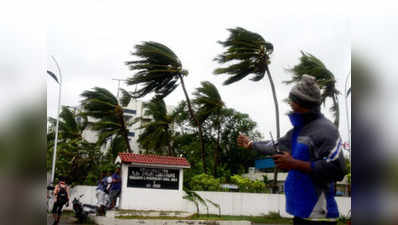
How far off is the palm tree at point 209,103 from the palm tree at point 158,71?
0.04 m

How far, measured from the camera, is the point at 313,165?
68.4 inches

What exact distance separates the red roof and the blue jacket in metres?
0.48

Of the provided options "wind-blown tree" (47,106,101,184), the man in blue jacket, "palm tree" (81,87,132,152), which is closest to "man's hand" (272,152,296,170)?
the man in blue jacket

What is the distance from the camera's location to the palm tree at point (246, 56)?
1908mm

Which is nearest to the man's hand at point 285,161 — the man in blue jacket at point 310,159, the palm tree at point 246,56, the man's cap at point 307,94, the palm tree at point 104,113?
the man in blue jacket at point 310,159

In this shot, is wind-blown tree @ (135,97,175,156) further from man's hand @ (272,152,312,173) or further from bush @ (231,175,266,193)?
man's hand @ (272,152,312,173)

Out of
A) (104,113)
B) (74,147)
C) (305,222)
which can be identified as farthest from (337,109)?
(74,147)

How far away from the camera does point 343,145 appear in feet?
5.76

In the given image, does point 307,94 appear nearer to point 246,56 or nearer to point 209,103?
point 246,56

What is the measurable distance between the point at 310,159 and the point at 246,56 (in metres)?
0.62

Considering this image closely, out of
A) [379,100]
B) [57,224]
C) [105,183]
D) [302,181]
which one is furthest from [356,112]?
[57,224]

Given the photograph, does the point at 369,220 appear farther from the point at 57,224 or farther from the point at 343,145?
the point at 57,224

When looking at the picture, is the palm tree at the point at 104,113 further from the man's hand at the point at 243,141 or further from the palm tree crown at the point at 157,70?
the man's hand at the point at 243,141

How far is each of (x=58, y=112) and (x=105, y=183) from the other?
1.53ft
